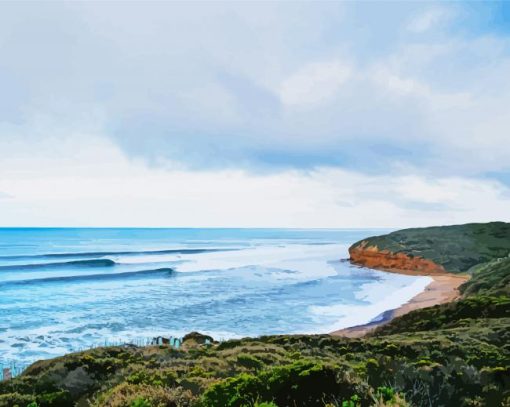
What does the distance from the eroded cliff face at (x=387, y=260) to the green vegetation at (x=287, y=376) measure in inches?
1698

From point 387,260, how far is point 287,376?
53827 mm

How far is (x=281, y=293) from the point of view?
3088 centimetres

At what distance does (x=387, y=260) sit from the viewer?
185ft

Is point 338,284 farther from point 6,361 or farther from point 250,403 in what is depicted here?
point 250,403

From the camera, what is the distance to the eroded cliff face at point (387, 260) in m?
52.9

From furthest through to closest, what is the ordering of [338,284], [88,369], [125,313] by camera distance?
[338,284] < [125,313] < [88,369]

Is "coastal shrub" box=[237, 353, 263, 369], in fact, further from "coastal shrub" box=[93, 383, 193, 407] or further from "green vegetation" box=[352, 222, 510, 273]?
"green vegetation" box=[352, 222, 510, 273]

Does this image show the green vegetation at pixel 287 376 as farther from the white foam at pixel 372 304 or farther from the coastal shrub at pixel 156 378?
the white foam at pixel 372 304

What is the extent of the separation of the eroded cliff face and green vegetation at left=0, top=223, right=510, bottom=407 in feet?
Answer: 141

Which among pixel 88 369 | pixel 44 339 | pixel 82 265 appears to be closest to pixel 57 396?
pixel 88 369

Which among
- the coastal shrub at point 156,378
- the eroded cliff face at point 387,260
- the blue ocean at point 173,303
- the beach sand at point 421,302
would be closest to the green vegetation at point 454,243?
the eroded cliff face at point 387,260

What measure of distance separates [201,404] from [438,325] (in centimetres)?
1354

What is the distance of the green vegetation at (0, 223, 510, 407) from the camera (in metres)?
5.34

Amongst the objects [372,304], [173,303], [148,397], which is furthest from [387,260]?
[148,397]
